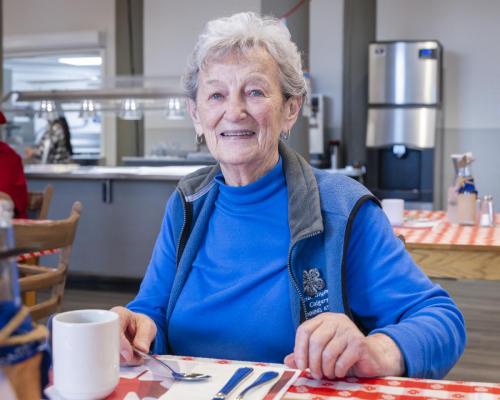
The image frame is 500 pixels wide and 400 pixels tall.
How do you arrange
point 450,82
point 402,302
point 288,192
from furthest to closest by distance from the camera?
point 450,82 < point 288,192 < point 402,302

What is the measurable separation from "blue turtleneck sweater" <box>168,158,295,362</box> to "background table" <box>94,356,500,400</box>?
0.32m

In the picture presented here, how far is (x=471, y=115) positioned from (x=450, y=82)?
426mm

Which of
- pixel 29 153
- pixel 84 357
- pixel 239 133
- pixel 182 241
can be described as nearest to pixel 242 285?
pixel 182 241

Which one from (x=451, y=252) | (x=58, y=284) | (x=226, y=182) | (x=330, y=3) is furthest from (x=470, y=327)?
(x=330, y=3)

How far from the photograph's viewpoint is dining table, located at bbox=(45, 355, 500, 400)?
955 mm

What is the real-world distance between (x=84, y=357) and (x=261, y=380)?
25 centimetres

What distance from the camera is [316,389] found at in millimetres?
997

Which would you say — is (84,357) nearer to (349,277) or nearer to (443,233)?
(349,277)

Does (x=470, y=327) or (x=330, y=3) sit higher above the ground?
(x=330, y=3)

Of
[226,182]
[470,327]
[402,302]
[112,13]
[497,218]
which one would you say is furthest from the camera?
[112,13]

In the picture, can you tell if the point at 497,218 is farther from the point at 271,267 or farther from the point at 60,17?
the point at 60,17

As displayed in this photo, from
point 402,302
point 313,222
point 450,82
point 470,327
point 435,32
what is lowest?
point 470,327

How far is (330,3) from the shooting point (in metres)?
8.09

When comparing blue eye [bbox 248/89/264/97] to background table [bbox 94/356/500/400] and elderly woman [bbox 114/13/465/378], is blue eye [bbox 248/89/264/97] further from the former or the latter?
background table [bbox 94/356/500/400]
